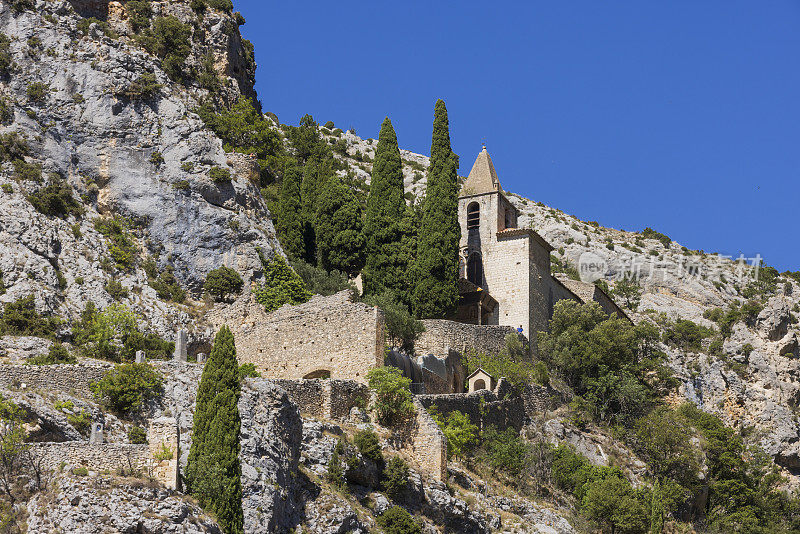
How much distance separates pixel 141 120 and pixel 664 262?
49752 mm

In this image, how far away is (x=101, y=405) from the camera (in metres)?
36.4

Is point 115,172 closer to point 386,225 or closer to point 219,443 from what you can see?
point 386,225

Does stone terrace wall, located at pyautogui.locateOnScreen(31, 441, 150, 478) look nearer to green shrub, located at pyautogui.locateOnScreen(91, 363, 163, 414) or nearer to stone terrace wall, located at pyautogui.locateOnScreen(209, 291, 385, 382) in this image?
green shrub, located at pyautogui.locateOnScreen(91, 363, 163, 414)

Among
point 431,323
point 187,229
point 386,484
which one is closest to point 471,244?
point 431,323

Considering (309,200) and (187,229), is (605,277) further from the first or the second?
(187,229)

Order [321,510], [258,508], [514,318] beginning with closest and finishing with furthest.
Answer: [258,508]
[321,510]
[514,318]

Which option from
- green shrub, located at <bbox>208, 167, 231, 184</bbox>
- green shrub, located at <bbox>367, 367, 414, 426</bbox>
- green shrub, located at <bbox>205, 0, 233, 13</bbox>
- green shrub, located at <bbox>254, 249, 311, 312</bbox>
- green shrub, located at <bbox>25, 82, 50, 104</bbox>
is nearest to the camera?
green shrub, located at <bbox>367, 367, 414, 426</bbox>

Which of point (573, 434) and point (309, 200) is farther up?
point (309, 200)

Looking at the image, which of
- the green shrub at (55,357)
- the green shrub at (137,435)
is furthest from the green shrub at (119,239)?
the green shrub at (137,435)

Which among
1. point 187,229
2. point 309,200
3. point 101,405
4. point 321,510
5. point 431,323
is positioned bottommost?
point 321,510

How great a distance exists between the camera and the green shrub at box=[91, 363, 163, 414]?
36781 mm

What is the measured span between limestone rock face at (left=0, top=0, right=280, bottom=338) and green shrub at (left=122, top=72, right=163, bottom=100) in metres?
0.22

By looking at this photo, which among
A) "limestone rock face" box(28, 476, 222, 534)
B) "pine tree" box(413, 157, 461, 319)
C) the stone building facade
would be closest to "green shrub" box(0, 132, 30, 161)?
"pine tree" box(413, 157, 461, 319)

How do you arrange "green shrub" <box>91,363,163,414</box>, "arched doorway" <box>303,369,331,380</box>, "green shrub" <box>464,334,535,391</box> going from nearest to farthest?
"green shrub" <box>91,363,163,414</box>
"arched doorway" <box>303,369,331,380</box>
"green shrub" <box>464,334,535,391</box>
